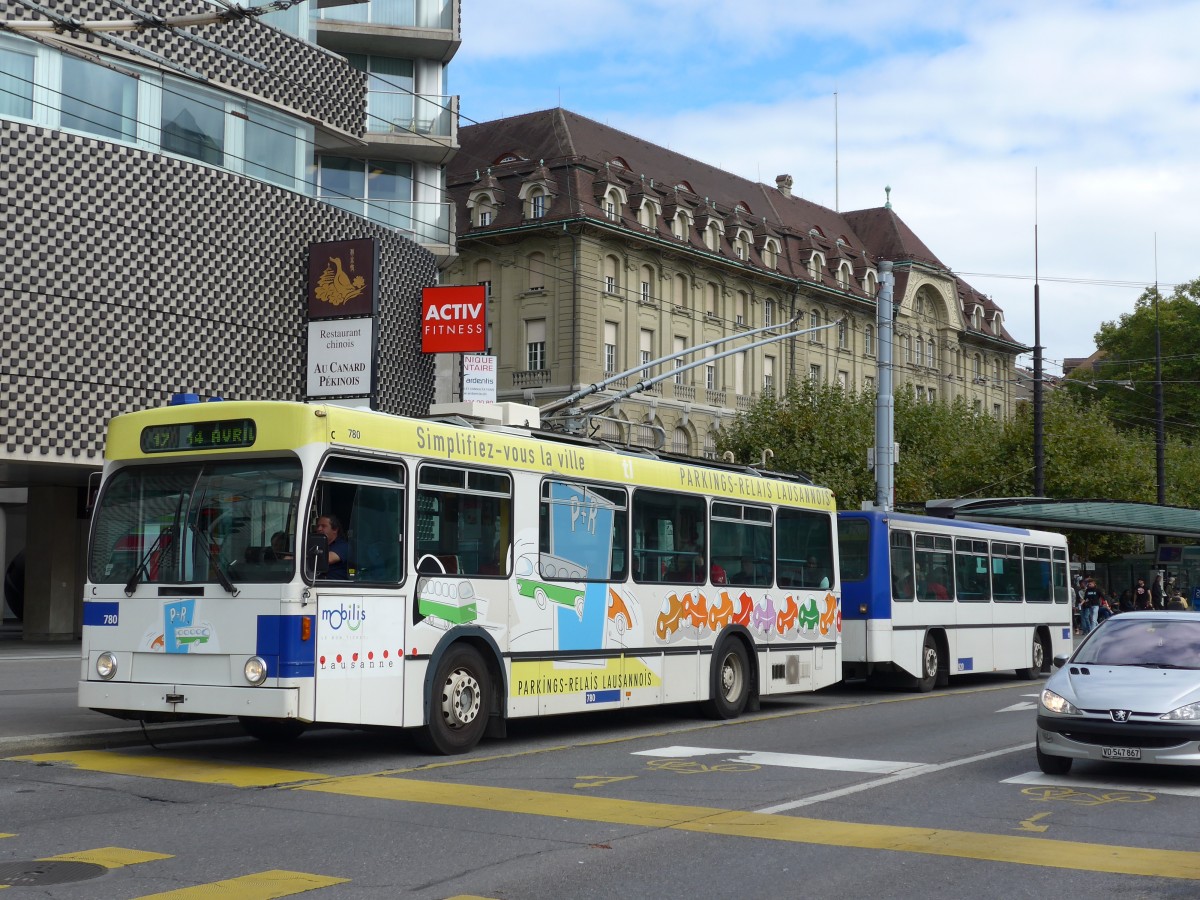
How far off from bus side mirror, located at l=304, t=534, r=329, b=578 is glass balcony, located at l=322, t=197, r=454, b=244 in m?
26.6

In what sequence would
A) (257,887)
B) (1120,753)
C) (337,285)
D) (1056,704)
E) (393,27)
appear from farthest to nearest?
1. (393,27)
2. (337,285)
3. (1056,704)
4. (1120,753)
5. (257,887)

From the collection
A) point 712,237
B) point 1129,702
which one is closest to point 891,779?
point 1129,702

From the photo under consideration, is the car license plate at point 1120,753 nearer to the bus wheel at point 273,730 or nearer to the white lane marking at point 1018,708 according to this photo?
the bus wheel at point 273,730

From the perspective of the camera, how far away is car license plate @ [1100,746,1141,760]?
11.5 meters

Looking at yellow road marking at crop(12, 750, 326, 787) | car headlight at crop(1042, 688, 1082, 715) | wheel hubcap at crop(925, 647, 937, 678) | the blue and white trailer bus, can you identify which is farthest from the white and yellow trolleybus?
wheel hubcap at crop(925, 647, 937, 678)

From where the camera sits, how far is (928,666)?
2338 cm

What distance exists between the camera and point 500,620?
1362 centimetres

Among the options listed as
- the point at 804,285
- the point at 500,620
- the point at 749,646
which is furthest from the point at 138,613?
the point at 804,285

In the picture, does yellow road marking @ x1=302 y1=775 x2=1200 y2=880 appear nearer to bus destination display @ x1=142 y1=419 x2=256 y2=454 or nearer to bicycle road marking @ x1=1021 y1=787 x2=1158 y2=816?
bicycle road marking @ x1=1021 y1=787 x2=1158 y2=816

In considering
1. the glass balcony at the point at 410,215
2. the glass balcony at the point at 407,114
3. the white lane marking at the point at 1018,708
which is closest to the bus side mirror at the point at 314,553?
the white lane marking at the point at 1018,708

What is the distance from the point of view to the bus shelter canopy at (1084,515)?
119ft

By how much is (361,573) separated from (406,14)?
33347 millimetres

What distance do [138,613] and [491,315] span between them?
A: 50505mm

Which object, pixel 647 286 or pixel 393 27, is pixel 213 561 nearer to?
pixel 393 27
